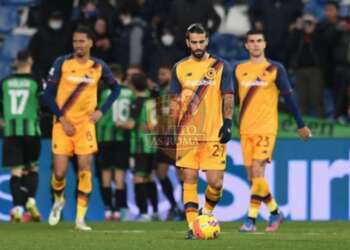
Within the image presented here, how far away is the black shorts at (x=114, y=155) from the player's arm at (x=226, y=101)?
20.0 ft

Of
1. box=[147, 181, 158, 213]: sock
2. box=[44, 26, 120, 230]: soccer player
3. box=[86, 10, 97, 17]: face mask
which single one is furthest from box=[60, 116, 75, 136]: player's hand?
box=[86, 10, 97, 17]: face mask

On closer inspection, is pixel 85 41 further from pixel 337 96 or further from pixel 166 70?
pixel 337 96

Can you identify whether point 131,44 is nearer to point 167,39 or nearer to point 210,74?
point 167,39

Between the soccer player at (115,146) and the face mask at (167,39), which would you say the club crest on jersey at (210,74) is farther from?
the face mask at (167,39)

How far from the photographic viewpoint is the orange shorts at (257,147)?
16.2 meters

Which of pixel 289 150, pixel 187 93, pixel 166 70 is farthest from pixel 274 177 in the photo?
pixel 187 93

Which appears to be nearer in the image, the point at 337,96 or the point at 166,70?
the point at 166,70

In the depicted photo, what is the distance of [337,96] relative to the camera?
2258 cm

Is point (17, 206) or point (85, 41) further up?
point (85, 41)

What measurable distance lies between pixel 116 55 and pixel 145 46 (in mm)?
523

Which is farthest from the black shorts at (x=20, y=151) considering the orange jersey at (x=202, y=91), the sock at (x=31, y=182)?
the orange jersey at (x=202, y=91)

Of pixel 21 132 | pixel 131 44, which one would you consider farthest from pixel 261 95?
pixel 131 44

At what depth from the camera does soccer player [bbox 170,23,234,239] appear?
1409 cm

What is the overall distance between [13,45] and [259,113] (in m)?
9.34
